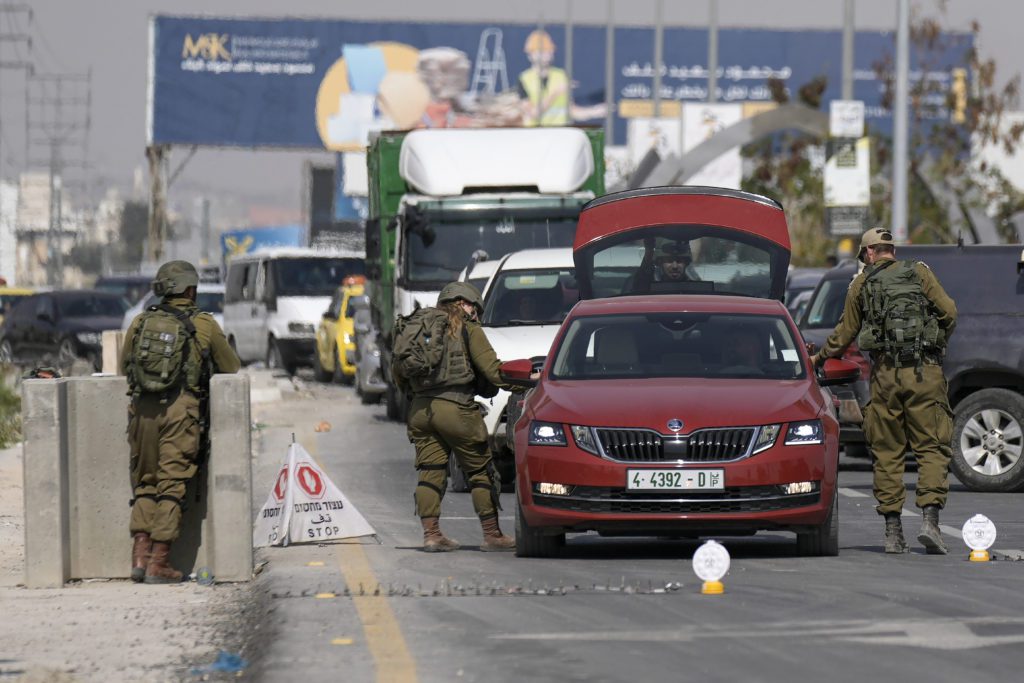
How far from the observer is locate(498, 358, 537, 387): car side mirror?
39.8 feet

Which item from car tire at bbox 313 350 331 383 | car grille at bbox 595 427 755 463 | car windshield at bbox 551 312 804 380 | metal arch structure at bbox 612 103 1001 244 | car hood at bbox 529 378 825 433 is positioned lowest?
car tire at bbox 313 350 331 383

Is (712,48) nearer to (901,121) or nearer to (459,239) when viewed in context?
(901,121)

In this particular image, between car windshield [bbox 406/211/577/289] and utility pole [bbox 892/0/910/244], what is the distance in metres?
12.4

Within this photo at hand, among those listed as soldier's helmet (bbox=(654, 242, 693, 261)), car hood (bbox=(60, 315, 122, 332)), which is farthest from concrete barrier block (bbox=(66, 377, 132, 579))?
car hood (bbox=(60, 315, 122, 332))

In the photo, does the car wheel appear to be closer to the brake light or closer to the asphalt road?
the asphalt road

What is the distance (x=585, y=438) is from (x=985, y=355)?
6.30 metres

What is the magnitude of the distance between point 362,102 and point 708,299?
6290 cm

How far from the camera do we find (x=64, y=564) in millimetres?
10945

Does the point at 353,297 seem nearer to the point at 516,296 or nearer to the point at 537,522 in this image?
the point at 516,296

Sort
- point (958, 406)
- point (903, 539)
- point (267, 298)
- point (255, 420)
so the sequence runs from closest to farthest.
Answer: point (903, 539) < point (958, 406) < point (255, 420) < point (267, 298)

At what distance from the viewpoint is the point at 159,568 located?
10.9m

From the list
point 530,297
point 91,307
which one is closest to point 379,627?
point 530,297

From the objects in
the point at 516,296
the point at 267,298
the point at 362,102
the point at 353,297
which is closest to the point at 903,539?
the point at 516,296

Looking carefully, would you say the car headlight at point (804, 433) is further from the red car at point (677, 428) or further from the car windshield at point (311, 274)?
the car windshield at point (311, 274)
